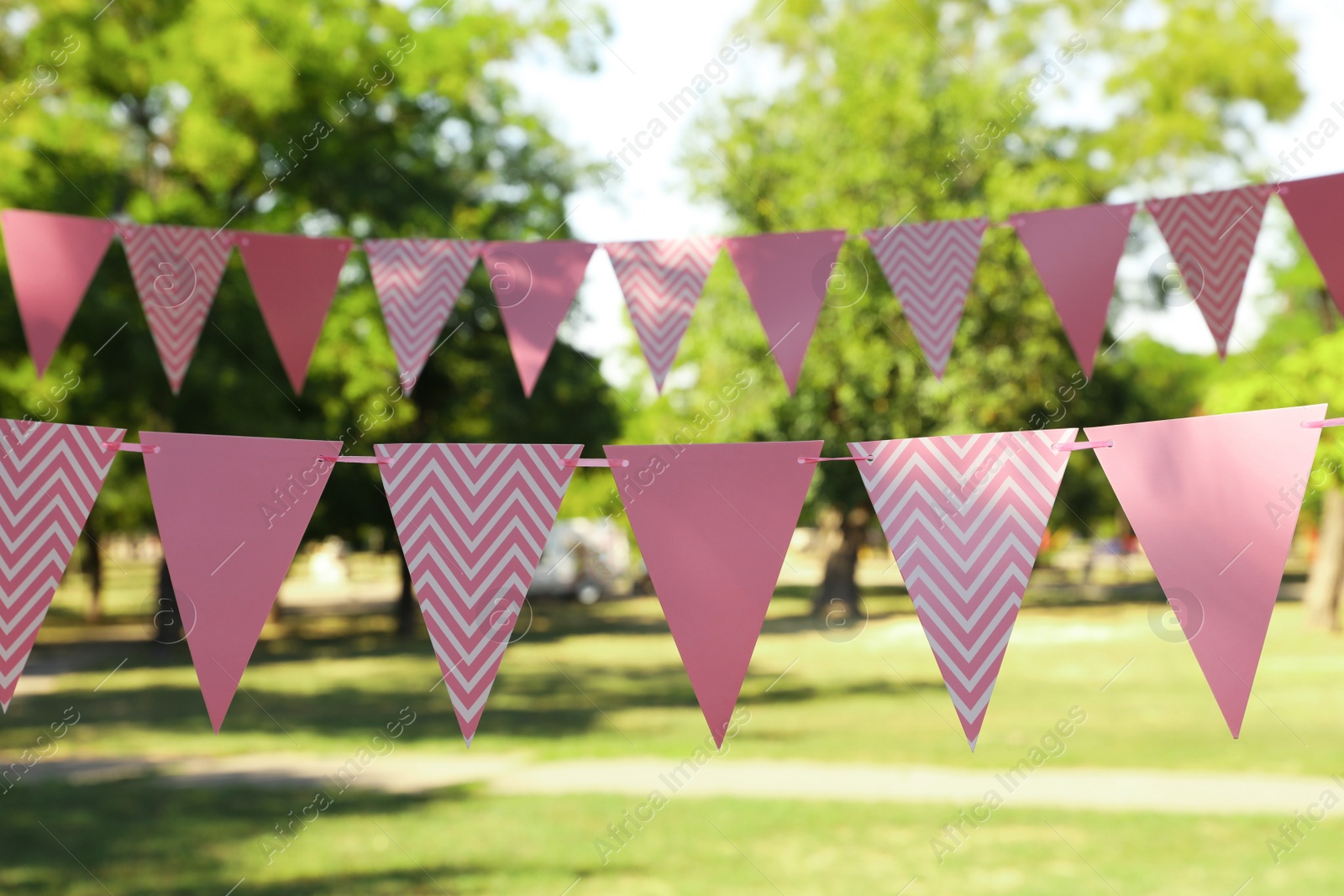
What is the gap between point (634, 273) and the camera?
14.0 feet

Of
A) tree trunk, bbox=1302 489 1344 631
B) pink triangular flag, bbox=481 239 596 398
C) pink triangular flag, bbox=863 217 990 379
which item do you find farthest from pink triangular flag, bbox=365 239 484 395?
tree trunk, bbox=1302 489 1344 631

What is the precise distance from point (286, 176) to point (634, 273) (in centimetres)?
1423

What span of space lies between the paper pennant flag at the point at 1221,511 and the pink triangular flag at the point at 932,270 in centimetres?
167

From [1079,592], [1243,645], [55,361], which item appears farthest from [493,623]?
[1079,592]

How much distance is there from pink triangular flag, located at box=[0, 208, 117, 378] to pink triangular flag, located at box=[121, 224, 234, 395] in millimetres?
144

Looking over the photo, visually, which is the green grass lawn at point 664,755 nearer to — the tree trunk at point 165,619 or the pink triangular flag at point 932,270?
the tree trunk at point 165,619

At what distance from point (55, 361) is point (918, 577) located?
14.7 metres

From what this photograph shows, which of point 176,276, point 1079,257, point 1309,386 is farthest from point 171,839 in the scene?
point 1309,386

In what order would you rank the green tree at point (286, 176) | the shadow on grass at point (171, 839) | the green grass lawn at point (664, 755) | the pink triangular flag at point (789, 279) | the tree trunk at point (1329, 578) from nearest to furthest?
the pink triangular flag at point (789, 279) → the shadow on grass at point (171, 839) → the green grass lawn at point (664, 755) → the green tree at point (286, 176) → the tree trunk at point (1329, 578)

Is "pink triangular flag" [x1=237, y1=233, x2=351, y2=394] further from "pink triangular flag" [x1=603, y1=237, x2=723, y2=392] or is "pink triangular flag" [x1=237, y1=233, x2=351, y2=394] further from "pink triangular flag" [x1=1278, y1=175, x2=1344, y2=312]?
"pink triangular flag" [x1=1278, y1=175, x2=1344, y2=312]

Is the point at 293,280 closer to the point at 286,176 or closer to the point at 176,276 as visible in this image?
the point at 176,276

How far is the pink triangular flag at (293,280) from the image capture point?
4.38 m

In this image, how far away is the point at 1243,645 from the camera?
250 cm

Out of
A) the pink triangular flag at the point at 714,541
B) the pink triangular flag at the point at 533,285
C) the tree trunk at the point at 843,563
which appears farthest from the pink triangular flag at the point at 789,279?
the tree trunk at the point at 843,563
